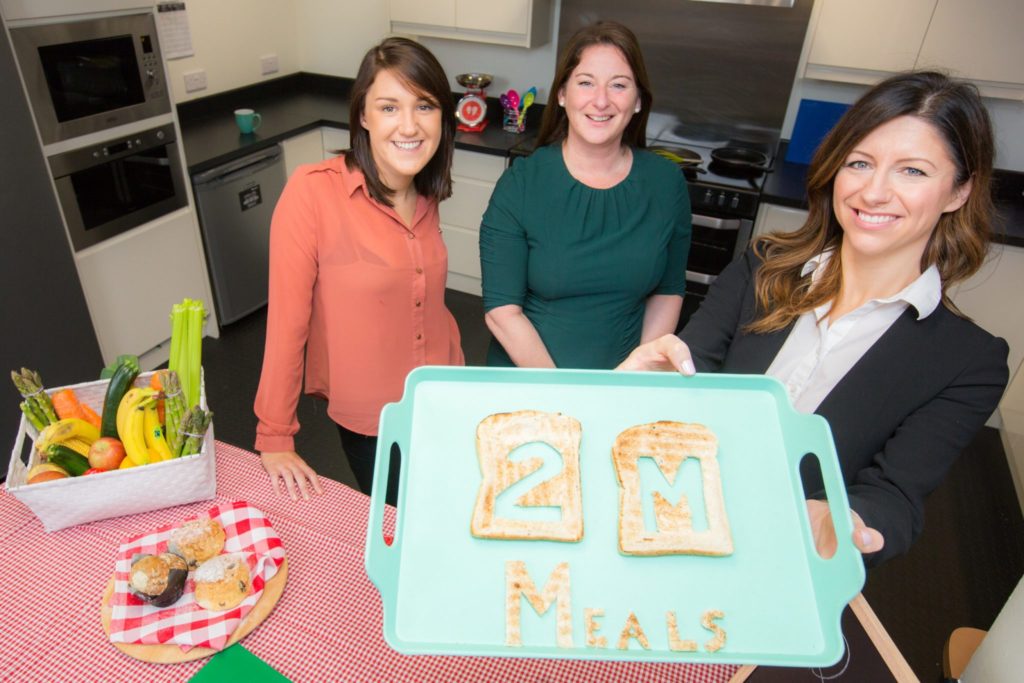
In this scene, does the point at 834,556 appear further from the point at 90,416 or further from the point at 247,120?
the point at 247,120

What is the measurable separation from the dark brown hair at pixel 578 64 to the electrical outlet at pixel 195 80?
2437 mm

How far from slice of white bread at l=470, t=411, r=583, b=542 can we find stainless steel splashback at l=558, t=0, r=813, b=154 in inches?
111

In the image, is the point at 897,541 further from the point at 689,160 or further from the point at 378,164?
the point at 689,160

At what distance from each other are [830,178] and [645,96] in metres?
0.56

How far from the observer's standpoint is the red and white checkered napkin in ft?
3.17

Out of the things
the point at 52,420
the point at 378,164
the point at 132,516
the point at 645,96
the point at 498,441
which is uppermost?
the point at 645,96

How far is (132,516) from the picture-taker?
1.19m

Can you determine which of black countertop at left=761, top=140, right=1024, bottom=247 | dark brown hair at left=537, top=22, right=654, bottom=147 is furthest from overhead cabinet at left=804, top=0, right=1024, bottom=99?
dark brown hair at left=537, top=22, right=654, bottom=147

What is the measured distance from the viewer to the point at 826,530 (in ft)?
3.01

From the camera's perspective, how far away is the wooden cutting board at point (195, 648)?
3.14 feet

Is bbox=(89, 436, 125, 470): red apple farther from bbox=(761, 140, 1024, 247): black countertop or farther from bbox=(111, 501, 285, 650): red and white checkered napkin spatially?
bbox=(761, 140, 1024, 247): black countertop

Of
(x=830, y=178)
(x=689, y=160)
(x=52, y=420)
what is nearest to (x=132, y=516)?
(x=52, y=420)

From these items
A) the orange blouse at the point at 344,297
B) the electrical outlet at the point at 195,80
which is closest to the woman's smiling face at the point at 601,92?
the orange blouse at the point at 344,297

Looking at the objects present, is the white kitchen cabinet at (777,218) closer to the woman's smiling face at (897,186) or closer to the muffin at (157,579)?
the woman's smiling face at (897,186)
